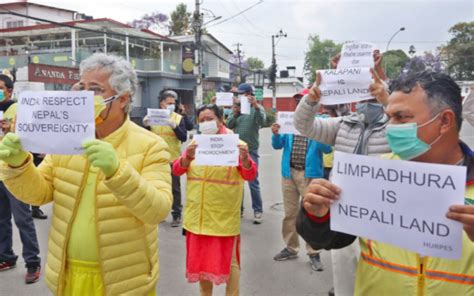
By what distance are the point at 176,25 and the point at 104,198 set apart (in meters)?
49.8

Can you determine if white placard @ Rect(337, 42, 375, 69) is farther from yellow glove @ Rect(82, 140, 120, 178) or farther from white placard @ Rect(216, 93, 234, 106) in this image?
white placard @ Rect(216, 93, 234, 106)

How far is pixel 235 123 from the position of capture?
7.20 meters

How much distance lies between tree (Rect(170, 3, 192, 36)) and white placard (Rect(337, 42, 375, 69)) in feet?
157

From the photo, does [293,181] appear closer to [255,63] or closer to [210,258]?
[210,258]

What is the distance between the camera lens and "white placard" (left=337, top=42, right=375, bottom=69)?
2.93 meters

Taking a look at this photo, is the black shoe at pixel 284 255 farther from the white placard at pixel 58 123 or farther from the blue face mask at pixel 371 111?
the white placard at pixel 58 123

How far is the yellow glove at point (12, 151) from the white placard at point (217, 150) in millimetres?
1675

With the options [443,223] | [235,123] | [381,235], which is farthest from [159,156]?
[235,123]

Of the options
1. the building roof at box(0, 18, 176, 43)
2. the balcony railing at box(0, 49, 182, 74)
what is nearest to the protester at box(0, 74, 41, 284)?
the balcony railing at box(0, 49, 182, 74)

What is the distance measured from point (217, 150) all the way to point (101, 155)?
1752mm

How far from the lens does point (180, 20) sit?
4888 cm

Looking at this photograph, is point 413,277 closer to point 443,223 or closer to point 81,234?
point 443,223

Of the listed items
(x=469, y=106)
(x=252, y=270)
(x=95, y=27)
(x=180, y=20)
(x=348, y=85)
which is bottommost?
(x=252, y=270)

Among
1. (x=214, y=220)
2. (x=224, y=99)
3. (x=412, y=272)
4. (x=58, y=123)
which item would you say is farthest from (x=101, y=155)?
(x=224, y=99)
